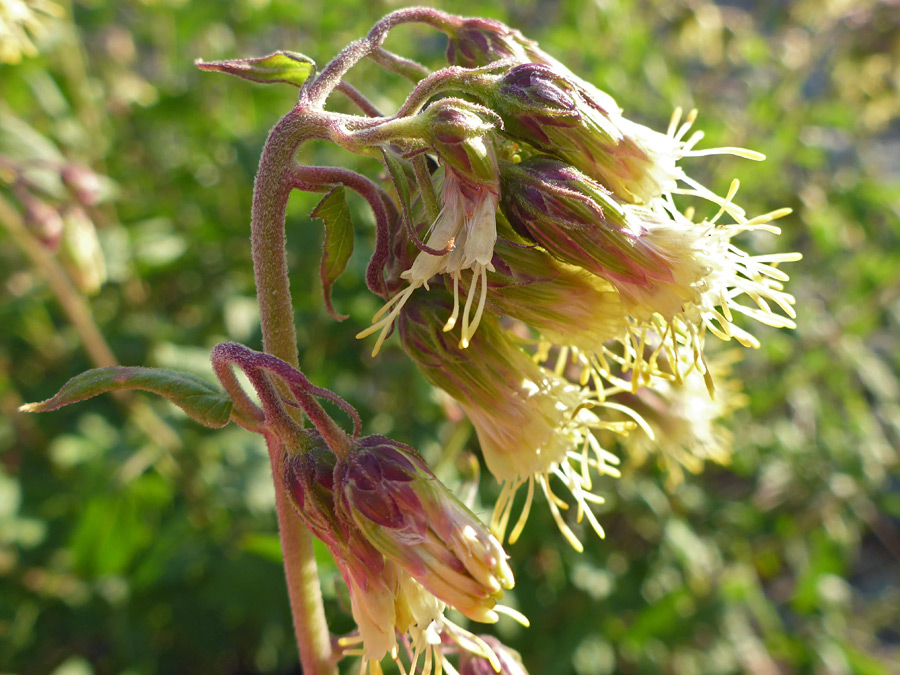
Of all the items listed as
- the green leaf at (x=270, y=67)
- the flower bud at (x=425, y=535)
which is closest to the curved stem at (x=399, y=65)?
the green leaf at (x=270, y=67)

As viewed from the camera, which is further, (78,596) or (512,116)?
(78,596)

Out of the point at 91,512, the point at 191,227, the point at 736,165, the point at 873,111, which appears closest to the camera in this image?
the point at 91,512

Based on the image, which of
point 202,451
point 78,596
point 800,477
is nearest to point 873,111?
point 800,477

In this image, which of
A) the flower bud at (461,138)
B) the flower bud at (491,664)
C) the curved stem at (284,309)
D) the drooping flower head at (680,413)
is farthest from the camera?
the drooping flower head at (680,413)

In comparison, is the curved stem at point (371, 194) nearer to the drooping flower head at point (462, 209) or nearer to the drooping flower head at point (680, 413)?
the drooping flower head at point (462, 209)

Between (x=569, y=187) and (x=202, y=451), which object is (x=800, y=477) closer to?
(x=202, y=451)

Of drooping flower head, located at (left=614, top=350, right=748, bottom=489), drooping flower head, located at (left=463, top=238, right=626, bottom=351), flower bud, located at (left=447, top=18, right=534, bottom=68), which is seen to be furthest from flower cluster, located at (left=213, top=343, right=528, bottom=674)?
drooping flower head, located at (left=614, top=350, right=748, bottom=489)

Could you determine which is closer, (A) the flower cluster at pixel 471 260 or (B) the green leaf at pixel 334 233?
(A) the flower cluster at pixel 471 260
